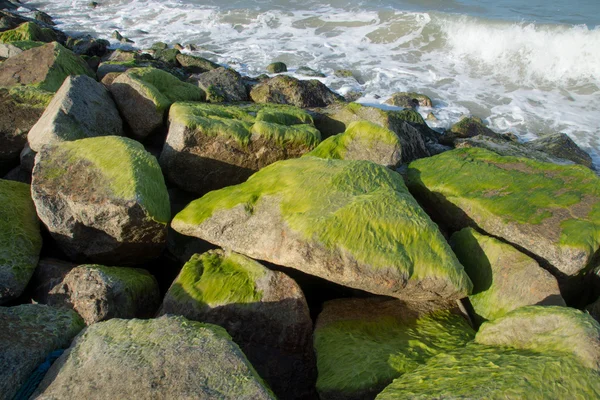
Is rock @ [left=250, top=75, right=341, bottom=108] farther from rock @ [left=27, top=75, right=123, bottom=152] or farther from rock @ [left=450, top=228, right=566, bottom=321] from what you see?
rock @ [left=450, top=228, right=566, bottom=321]

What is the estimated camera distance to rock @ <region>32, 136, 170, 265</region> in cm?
454

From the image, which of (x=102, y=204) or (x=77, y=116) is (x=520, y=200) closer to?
(x=102, y=204)

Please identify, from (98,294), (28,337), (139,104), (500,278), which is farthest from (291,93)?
(28,337)

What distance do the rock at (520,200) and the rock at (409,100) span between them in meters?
7.47

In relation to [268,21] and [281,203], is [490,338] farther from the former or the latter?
[268,21]

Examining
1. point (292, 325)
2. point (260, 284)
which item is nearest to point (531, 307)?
point (292, 325)

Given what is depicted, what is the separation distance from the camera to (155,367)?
9.20 feet

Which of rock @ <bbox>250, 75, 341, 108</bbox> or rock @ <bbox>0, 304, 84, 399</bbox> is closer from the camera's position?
rock @ <bbox>0, 304, 84, 399</bbox>

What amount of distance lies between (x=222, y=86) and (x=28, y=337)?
22.3 feet

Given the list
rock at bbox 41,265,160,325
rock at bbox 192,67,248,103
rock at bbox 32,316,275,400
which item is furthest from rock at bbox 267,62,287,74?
rock at bbox 32,316,275,400

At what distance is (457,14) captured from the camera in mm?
21969

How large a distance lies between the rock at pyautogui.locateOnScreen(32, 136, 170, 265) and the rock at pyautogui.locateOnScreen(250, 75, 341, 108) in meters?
5.12

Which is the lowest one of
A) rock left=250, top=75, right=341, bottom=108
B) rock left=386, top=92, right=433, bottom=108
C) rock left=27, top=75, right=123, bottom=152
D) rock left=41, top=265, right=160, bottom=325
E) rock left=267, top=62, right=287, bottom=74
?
rock left=386, top=92, right=433, bottom=108

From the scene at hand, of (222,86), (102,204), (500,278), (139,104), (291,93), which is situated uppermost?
(139,104)
